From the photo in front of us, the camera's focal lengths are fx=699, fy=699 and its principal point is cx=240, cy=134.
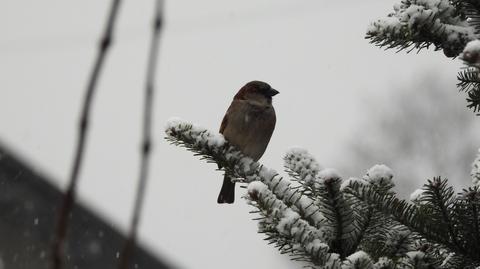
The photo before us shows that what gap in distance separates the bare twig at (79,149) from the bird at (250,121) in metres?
2.67

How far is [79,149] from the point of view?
0.58 m

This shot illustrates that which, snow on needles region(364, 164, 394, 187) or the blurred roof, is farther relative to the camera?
the blurred roof

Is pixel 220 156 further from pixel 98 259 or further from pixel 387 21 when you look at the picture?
pixel 98 259

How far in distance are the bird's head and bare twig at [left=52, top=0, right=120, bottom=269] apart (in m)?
3.17

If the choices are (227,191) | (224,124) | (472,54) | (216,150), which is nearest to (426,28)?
(472,54)

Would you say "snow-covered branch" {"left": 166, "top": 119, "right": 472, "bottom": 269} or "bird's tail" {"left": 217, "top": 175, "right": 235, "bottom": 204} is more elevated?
"bird's tail" {"left": 217, "top": 175, "right": 235, "bottom": 204}

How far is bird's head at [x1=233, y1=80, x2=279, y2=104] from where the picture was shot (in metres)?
3.80

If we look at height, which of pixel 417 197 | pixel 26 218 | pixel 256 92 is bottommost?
pixel 26 218

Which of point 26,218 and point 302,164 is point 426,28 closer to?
point 302,164

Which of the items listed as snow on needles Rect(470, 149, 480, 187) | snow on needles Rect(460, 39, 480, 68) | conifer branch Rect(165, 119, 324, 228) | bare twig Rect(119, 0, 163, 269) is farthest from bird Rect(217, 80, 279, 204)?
bare twig Rect(119, 0, 163, 269)

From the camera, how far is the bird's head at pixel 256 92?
380cm

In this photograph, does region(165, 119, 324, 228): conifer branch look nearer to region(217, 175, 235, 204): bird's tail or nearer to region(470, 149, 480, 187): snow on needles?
region(470, 149, 480, 187): snow on needles

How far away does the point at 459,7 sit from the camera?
188cm

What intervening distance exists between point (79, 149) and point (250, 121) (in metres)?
3.01
